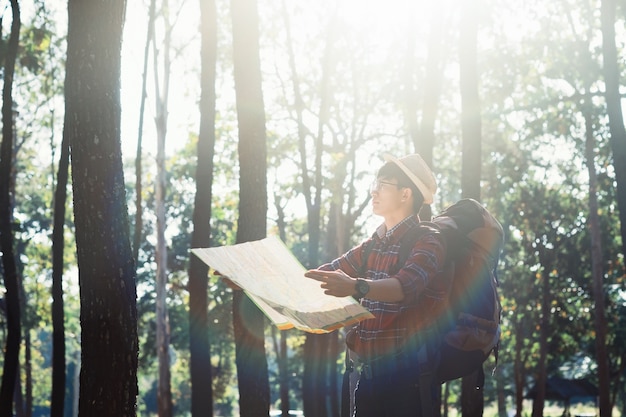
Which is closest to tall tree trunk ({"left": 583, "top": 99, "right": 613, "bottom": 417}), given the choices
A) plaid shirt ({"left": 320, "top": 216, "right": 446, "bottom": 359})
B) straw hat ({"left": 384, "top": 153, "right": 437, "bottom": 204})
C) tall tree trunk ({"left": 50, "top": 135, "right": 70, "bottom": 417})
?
tall tree trunk ({"left": 50, "top": 135, "right": 70, "bottom": 417})

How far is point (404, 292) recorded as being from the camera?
171 inches

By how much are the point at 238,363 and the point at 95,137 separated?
15.0 feet

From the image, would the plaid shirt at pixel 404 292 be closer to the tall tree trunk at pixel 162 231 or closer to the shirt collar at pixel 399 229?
the shirt collar at pixel 399 229

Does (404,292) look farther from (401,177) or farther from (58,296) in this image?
(58,296)

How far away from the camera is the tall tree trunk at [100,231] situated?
6.68 meters

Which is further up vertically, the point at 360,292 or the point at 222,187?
the point at 222,187

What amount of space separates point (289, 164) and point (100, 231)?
25497 mm

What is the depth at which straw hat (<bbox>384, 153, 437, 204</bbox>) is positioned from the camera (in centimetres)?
480

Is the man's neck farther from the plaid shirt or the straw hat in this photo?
the straw hat

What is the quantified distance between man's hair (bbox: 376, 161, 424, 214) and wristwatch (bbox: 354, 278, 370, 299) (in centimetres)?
74

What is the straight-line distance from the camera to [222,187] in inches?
1332

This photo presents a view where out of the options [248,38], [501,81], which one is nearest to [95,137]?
[248,38]

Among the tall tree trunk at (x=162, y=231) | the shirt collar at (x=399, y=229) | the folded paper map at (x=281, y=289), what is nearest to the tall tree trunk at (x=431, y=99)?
the shirt collar at (x=399, y=229)

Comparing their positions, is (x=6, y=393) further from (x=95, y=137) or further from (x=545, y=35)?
(x=545, y=35)
